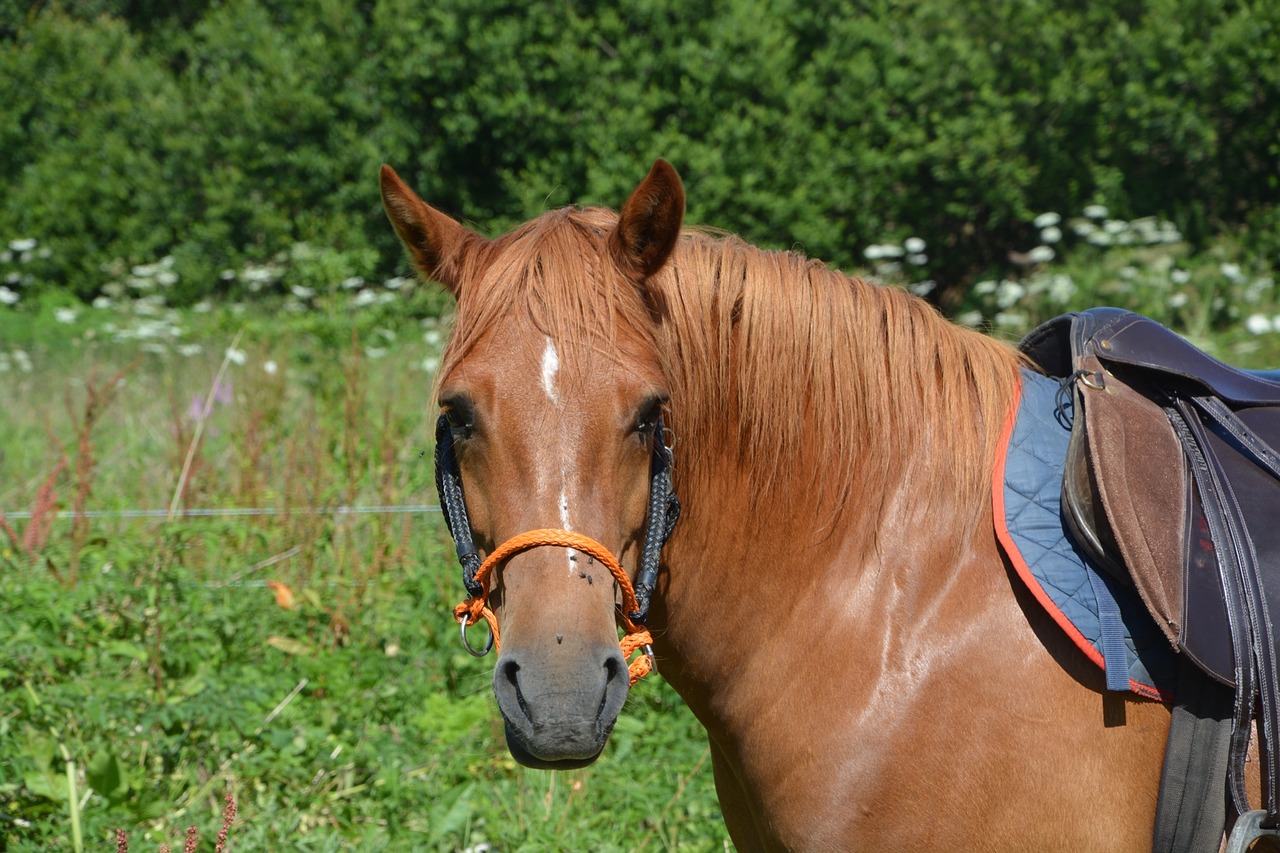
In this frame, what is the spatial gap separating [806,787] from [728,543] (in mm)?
483

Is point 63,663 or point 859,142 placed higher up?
point 859,142

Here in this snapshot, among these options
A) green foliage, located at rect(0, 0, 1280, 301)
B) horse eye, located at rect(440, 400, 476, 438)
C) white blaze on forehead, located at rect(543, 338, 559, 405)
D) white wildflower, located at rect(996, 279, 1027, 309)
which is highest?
white blaze on forehead, located at rect(543, 338, 559, 405)

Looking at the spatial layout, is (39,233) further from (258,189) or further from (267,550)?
(267,550)

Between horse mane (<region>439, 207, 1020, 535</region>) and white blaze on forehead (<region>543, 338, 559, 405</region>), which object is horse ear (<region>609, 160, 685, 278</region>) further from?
white blaze on forehead (<region>543, 338, 559, 405</region>)

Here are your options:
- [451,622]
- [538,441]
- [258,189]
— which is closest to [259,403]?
[451,622]

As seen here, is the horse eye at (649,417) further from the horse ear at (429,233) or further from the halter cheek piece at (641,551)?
the horse ear at (429,233)

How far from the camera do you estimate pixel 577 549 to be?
169cm

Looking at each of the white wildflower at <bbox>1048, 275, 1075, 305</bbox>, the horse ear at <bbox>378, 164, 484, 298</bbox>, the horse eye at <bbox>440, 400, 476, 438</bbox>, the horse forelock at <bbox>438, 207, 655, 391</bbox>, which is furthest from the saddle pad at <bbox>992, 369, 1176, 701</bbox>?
the white wildflower at <bbox>1048, 275, 1075, 305</bbox>

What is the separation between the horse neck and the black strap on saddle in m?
0.12

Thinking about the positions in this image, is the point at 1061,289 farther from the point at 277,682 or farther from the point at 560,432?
the point at 560,432

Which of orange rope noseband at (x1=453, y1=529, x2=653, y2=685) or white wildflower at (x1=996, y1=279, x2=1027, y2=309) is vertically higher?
orange rope noseband at (x1=453, y1=529, x2=653, y2=685)

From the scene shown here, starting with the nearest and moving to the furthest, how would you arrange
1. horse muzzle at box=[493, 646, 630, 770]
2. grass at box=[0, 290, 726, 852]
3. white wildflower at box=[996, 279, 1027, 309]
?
1. horse muzzle at box=[493, 646, 630, 770]
2. grass at box=[0, 290, 726, 852]
3. white wildflower at box=[996, 279, 1027, 309]

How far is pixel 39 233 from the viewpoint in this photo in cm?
1173

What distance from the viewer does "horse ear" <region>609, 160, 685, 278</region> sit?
1.85 m
